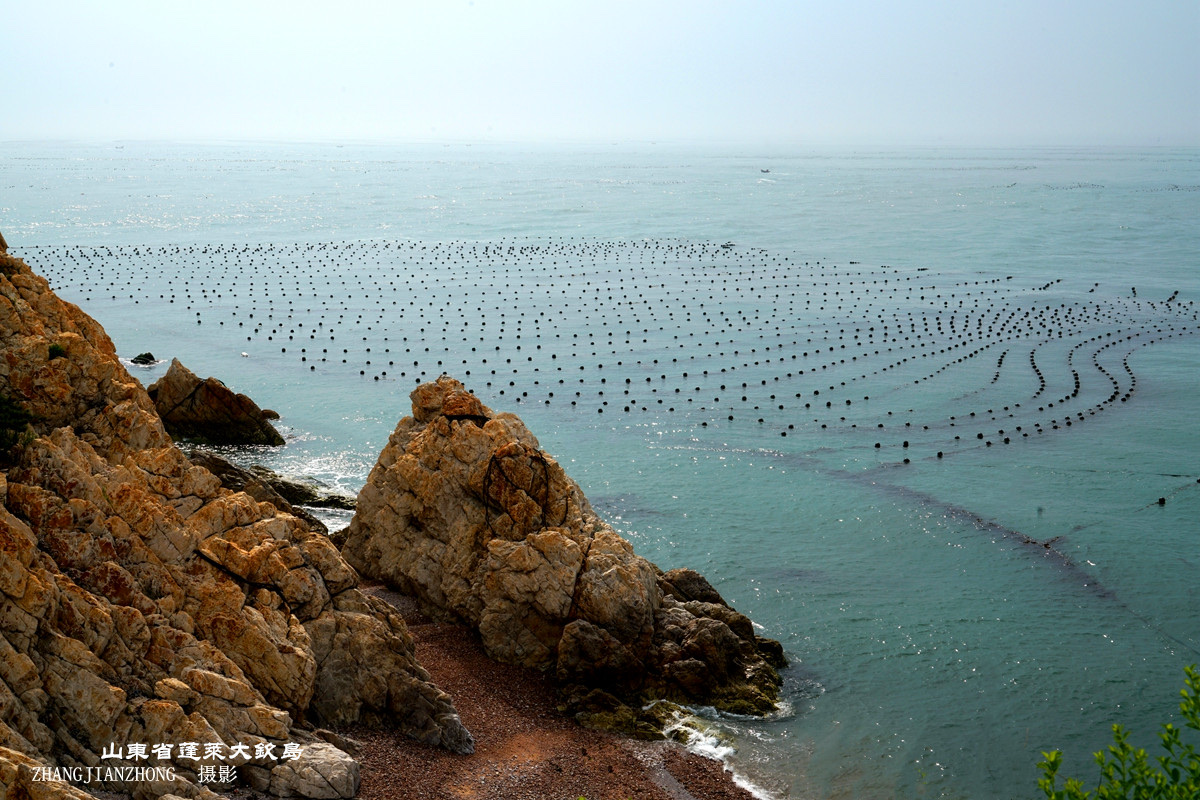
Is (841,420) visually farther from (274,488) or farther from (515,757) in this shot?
(515,757)

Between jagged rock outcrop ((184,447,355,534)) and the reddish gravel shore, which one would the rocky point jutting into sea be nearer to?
the reddish gravel shore

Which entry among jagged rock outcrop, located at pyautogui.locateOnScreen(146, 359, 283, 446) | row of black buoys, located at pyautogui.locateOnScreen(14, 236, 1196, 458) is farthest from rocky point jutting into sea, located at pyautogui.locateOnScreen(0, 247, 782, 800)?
row of black buoys, located at pyautogui.locateOnScreen(14, 236, 1196, 458)

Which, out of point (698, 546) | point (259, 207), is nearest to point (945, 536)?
point (698, 546)

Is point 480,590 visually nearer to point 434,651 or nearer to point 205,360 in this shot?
point 434,651

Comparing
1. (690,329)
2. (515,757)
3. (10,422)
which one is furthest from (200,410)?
(690,329)

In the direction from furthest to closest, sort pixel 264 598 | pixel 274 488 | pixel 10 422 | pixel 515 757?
pixel 274 488
pixel 515 757
pixel 264 598
pixel 10 422

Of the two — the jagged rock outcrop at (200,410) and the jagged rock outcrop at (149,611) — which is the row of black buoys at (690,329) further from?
the jagged rock outcrop at (149,611)
